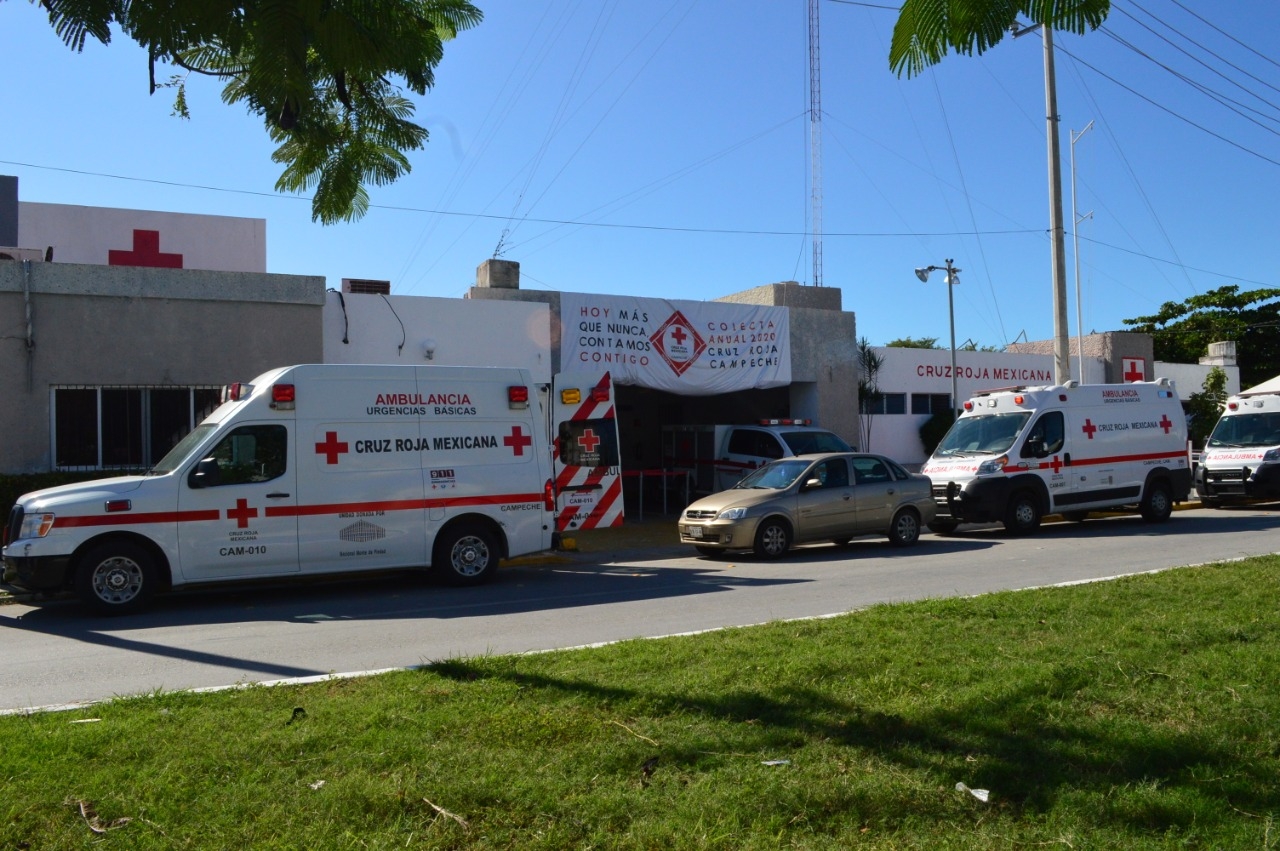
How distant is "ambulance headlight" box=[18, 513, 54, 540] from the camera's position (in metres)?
10.4

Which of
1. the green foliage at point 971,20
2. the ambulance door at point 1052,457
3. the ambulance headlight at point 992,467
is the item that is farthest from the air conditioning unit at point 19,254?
the ambulance door at point 1052,457

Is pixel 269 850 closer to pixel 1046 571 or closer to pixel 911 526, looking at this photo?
pixel 1046 571


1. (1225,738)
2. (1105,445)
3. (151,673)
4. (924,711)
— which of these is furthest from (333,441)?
(1105,445)

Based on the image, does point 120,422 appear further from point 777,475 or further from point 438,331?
point 777,475

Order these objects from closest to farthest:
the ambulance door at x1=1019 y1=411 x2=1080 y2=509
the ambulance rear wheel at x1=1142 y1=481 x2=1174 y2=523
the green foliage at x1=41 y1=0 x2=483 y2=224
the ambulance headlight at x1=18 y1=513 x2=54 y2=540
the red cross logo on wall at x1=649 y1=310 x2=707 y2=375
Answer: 1. the green foliage at x1=41 y1=0 x2=483 y2=224
2. the ambulance headlight at x1=18 y1=513 x2=54 y2=540
3. the ambulance door at x1=1019 y1=411 x2=1080 y2=509
4. the ambulance rear wheel at x1=1142 y1=481 x2=1174 y2=523
5. the red cross logo on wall at x1=649 y1=310 x2=707 y2=375

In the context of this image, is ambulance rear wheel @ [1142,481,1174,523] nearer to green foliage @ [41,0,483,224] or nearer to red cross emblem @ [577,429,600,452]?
red cross emblem @ [577,429,600,452]

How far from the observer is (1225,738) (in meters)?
5.00

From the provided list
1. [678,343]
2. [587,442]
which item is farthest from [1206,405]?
[587,442]

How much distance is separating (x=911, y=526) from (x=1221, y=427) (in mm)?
11018

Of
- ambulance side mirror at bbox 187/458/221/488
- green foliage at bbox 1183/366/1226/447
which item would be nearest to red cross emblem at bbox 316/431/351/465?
ambulance side mirror at bbox 187/458/221/488

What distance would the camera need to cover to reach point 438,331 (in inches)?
733

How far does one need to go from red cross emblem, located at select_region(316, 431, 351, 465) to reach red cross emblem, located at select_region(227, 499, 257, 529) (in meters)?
0.95

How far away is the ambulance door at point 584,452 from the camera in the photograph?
1647 centimetres

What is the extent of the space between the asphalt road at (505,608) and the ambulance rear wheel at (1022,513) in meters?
0.82
